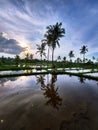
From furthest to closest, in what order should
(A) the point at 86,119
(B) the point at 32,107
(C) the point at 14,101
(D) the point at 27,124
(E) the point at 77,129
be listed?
1. (C) the point at 14,101
2. (B) the point at 32,107
3. (A) the point at 86,119
4. (D) the point at 27,124
5. (E) the point at 77,129

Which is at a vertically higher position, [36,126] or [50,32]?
[50,32]

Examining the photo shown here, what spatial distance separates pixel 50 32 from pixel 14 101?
1255 inches

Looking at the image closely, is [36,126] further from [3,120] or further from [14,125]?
[3,120]

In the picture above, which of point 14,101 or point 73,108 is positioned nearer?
point 73,108

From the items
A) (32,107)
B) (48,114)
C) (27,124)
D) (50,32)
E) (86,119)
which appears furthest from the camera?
(50,32)

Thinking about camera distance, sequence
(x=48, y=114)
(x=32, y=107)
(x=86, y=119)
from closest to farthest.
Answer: (x=86, y=119), (x=48, y=114), (x=32, y=107)

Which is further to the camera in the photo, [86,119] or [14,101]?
[14,101]

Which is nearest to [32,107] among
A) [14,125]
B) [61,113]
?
[61,113]

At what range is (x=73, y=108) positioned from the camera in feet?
25.8

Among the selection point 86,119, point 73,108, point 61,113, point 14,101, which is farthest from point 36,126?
point 14,101

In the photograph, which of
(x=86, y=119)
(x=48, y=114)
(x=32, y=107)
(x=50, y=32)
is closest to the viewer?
(x=86, y=119)

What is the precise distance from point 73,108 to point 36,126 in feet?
10.3

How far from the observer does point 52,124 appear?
579 cm

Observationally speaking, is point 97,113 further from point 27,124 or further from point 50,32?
point 50,32
